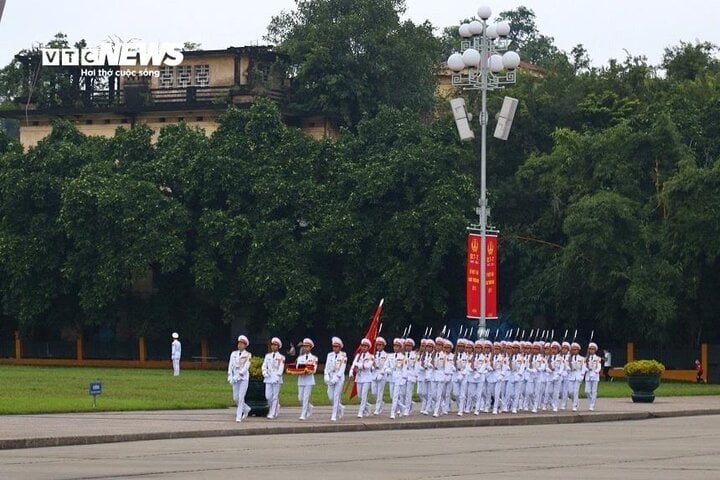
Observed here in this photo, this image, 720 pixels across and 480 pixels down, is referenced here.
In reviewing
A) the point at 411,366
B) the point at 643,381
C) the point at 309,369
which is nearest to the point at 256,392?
the point at 309,369

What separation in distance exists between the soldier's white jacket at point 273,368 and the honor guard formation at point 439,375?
0.02m

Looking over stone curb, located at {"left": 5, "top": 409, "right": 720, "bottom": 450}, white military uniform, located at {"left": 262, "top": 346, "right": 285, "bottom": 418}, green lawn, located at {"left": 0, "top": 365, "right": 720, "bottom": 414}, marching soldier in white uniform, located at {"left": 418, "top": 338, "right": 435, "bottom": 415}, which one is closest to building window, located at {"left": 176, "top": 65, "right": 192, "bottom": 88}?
green lawn, located at {"left": 0, "top": 365, "right": 720, "bottom": 414}

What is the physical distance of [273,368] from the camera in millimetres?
31984

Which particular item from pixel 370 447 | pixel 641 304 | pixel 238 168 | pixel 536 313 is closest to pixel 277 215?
pixel 238 168

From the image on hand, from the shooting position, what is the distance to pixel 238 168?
6981 cm

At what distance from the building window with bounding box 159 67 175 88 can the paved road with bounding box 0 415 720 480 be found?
5465cm

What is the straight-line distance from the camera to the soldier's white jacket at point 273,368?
105 ft

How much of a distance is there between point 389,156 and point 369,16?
13668mm

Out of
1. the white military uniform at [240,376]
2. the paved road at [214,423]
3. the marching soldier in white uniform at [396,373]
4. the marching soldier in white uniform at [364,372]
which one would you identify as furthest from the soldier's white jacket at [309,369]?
the marching soldier in white uniform at [396,373]

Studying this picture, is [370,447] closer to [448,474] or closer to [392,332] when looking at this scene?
[448,474]

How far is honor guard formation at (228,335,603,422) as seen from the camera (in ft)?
107

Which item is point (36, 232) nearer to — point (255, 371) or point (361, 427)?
point (255, 371)

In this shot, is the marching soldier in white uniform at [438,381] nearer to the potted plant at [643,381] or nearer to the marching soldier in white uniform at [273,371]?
the marching soldier in white uniform at [273,371]

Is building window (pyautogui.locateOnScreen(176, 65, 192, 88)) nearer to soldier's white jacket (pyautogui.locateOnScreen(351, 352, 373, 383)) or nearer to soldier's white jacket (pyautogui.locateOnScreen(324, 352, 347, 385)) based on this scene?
soldier's white jacket (pyautogui.locateOnScreen(351, 352, 373, 383))
